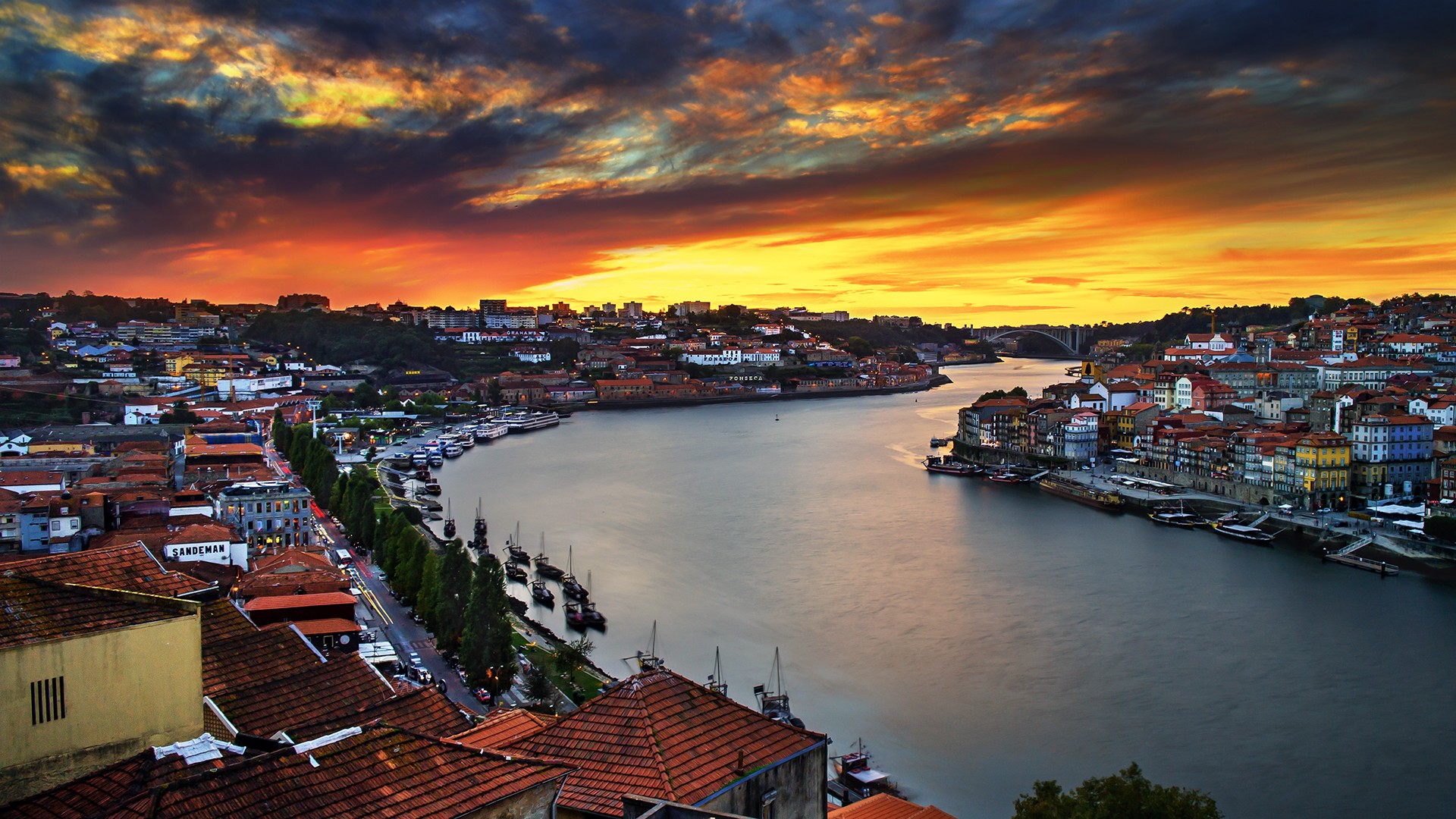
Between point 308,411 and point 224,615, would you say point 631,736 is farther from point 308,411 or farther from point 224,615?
point 308,411

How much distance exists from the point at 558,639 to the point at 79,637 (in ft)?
15.2

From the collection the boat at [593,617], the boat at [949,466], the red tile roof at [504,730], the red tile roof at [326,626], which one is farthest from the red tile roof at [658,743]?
the boat at [949,466]

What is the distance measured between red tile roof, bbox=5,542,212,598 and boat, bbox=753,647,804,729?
282 centimetres

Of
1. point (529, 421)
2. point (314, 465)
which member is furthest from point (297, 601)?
point (529, 421)

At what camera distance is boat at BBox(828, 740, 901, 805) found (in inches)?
154

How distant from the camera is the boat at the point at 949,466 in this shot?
13352 millimetres

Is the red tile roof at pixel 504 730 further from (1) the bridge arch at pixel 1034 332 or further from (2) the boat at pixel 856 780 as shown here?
(1) the bridge arch at pixel 1034 332

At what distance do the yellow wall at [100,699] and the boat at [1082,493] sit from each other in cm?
1048

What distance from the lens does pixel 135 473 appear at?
8602 mm

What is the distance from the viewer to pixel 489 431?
59.9 ft

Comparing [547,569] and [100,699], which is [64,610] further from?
[547,569]

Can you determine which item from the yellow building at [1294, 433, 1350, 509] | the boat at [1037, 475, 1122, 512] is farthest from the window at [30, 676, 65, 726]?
the yellow building at [1294, 433, 1350, 509]

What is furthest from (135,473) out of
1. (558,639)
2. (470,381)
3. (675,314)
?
(675,314)

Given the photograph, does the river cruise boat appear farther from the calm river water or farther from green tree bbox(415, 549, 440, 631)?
green tree bbox(415, 549, 440, 631)
